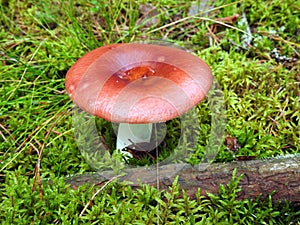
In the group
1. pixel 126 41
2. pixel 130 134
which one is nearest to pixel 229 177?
pixel 130 134

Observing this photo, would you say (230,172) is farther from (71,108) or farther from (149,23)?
(149,23)

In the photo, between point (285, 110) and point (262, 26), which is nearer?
point (285, 110)

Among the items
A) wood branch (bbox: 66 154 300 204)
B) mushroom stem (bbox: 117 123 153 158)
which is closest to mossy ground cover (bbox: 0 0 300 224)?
wood branch (bbox: 66 154 300 204)

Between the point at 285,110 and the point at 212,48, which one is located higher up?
the point at 212,48

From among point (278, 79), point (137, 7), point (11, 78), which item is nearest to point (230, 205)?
point (278, 79)

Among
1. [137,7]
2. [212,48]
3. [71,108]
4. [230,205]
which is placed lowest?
[230,205]

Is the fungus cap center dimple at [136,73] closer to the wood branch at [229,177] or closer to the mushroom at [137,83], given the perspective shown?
the mushroom at [137,83]

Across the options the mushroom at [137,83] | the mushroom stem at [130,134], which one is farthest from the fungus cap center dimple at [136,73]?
the mushroom stem at [130,134]
